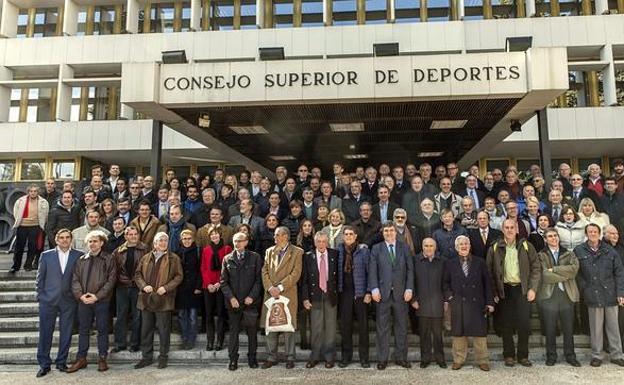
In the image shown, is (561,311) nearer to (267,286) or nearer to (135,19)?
(267,286)

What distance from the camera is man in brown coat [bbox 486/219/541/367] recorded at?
602 cm

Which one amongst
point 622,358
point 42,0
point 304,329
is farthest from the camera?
point 42,0

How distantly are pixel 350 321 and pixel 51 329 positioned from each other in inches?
154

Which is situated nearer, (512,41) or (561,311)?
(561,311)

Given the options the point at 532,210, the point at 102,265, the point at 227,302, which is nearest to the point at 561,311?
the point at 532,210

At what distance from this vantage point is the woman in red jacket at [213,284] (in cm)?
650

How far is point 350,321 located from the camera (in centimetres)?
619

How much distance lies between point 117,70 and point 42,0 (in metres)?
5.46

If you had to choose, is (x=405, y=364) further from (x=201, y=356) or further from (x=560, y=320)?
(x=201, y=356)

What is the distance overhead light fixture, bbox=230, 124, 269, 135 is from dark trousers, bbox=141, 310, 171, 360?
5.59 meters

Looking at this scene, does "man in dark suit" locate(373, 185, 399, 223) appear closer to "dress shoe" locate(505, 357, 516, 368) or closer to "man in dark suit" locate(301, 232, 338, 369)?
"man in dark suit" locate(301, 232, 338, 369)

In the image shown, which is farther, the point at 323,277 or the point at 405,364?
the point at 323,277

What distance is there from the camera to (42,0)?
2242cm

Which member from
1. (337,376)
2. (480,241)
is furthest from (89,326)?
(480,241)
